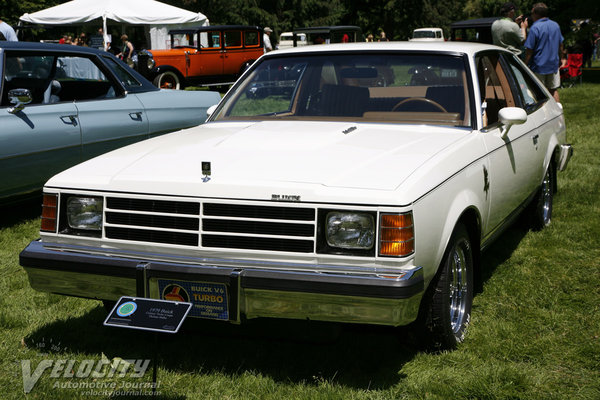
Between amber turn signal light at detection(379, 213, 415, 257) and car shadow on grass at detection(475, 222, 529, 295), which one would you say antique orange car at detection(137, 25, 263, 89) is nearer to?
car shadow on grass at detection(475, 222, 529, 295)

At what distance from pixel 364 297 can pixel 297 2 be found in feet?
177

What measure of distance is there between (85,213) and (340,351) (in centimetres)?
143

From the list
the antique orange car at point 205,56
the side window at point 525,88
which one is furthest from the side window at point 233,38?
the side window at point 525,88

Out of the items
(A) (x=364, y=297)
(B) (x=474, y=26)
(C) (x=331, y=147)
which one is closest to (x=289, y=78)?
(C) (x=331, y=147)

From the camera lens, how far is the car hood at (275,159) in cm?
311

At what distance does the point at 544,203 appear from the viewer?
600cm

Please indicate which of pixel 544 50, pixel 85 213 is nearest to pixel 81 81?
pixel 85 213

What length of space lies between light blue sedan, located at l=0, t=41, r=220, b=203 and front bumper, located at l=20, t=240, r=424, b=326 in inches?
115

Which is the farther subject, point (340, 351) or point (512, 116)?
point (512, 116)

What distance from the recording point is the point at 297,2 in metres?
54.7

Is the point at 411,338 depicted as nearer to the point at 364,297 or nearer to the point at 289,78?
the point at 364,297

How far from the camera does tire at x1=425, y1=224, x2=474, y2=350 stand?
3309 mm

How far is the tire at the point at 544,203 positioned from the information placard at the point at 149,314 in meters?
3.60

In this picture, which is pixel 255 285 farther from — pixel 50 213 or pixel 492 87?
pixel 492 87
